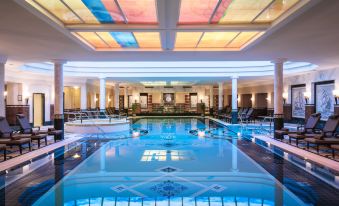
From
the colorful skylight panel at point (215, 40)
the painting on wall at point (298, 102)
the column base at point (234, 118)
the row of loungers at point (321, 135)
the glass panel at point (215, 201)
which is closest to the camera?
the glass panel at point (215, 201)

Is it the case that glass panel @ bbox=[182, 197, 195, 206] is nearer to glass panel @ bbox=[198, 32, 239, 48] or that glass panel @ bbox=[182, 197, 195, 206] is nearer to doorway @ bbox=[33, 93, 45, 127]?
glass panel @ bbox=[198, 32, 239, 48]

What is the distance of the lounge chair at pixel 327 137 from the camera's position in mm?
7840

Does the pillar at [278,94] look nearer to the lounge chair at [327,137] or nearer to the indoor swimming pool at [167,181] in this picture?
the lounge chair at [327,137]

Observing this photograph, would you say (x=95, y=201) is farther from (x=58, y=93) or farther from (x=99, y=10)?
(x=58, y=93)

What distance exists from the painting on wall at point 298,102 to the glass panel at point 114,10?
15.2 metres

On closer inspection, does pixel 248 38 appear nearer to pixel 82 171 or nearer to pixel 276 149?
pixel 276 149

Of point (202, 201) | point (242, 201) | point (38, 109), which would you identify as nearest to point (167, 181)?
point (202, 201)

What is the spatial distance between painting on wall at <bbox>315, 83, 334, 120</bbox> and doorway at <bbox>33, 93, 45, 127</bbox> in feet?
59.1

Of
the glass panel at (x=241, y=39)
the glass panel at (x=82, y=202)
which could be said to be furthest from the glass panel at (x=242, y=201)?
the glass panel at (x=241, y=39)

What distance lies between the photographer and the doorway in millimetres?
19016

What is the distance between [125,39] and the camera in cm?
853

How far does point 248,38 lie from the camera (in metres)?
8.62

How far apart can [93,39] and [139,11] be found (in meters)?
2.98

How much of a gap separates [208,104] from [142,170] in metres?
27.7
